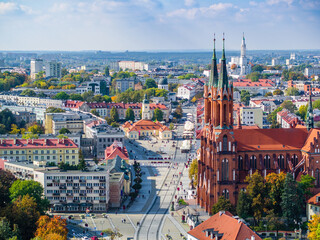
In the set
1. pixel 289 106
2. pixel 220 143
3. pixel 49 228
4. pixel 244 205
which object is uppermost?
pixel 220 143

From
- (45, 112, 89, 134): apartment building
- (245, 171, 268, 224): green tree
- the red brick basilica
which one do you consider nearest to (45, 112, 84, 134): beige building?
(45, 112, 89, 134): apartment building

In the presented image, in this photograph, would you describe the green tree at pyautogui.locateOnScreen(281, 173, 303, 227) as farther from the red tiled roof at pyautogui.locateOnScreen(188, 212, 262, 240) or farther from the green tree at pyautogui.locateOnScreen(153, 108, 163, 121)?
the green tree at pyautogui.locateOnScreen(153, 108, 163, 121)

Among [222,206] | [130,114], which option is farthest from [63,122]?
[222,206]

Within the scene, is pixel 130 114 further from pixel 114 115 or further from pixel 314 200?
pixel 314 200

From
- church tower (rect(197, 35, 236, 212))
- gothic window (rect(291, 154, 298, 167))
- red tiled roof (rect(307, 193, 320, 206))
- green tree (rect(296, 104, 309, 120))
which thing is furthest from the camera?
green tree (rect(296, 104, 309, 120))

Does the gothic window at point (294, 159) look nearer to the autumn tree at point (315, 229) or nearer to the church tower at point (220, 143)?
the church tower at point (220, 143)
